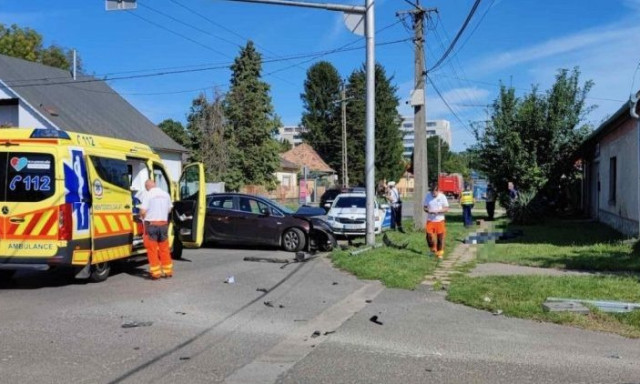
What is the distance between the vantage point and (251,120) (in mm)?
48094

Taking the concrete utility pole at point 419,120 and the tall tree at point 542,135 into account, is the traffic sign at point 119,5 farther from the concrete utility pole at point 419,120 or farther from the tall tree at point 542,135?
the tall tree at point 542,135

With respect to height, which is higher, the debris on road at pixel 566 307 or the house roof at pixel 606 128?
the house roof at pixel 606 128

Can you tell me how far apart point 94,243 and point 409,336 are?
5.60 m

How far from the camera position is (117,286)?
10.2m

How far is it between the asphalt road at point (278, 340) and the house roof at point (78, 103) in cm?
2351

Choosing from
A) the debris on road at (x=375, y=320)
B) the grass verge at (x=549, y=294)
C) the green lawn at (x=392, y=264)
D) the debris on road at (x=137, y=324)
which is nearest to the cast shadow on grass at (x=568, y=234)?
the green lawn at (x=392, y=264)

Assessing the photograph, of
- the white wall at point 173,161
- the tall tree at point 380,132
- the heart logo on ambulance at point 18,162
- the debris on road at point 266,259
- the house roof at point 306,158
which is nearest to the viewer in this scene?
the heart logo on ambulance at point 18,162

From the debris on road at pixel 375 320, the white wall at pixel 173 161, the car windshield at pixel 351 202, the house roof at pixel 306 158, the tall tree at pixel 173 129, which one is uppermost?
the tall tree at pixel 173 129

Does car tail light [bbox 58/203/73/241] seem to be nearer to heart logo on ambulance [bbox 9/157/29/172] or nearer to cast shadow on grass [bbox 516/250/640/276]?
heart logo on ambulance [bbox 9/157/29/172]

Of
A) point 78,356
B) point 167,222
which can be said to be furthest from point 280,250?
point 78,356

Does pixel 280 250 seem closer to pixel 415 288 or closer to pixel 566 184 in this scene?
pixel 415 288

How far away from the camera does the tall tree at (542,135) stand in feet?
80.3

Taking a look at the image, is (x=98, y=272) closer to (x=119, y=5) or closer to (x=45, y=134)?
(x=45, y=134)

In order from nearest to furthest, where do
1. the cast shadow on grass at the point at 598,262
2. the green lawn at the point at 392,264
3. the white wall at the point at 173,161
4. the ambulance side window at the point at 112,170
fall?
the ambulance side window at the point at 112,170
the green lawn at the point at 392,264
the cast shadow on grass at the point at 598,262
the white wall at the point at 173,161
